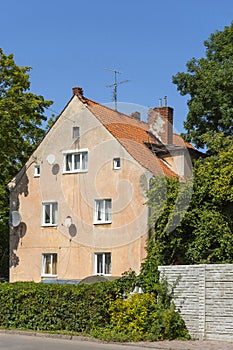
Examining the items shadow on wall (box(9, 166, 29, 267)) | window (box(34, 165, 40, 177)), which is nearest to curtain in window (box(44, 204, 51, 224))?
shadow on wall (box(9, 166, 29, 267))

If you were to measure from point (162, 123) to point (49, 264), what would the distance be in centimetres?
1023

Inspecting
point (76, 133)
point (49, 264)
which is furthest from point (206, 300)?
point (76, 133)

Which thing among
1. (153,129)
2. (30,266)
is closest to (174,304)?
(30,266)

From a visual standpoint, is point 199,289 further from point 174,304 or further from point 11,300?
point 11,300

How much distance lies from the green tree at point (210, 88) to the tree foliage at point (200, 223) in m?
8.11

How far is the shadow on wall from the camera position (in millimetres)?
33844

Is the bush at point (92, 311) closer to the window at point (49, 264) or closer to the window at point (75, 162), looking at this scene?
the window at point (49, 264)

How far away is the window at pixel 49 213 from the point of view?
33.1 m

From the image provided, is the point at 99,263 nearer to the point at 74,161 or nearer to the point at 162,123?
the point at 74,161

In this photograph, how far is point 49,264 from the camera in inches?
1291

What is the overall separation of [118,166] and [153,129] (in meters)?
5.59

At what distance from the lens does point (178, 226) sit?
79.6 ft

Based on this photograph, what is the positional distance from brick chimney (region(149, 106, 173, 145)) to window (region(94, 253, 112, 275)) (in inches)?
302

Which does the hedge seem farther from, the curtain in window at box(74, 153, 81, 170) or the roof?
the curtain in window at box(74, 153, 81, 170)
